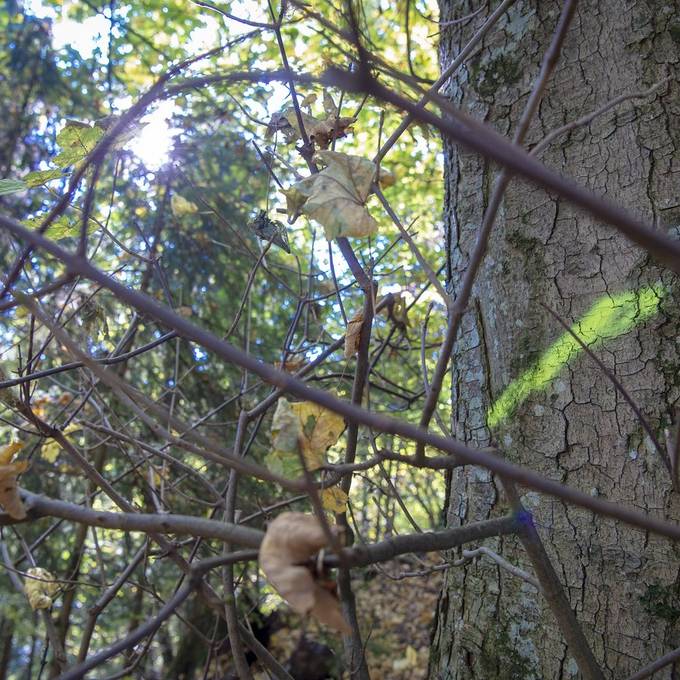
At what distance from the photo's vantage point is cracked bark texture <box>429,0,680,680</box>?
1213 mm

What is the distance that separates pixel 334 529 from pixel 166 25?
4855 mm

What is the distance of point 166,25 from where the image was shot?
4.59 meters

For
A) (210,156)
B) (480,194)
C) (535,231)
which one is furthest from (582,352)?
(210,156)

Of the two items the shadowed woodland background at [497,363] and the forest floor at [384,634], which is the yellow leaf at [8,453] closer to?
the shadowed woodland background at [497,363]

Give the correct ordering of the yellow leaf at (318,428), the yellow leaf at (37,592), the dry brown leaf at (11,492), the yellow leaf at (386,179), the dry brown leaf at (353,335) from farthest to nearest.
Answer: the yellow leaf at (37,592), the dry brown leaf at (353,335), the yellow leaf at (386,179), the yellow leaf at (318,428), the dry brown leaf at (11,492)

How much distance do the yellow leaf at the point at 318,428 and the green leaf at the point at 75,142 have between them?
2.58 feet

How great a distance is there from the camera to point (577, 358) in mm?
1323

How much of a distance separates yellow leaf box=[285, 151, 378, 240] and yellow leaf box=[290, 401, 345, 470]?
0.89 feet

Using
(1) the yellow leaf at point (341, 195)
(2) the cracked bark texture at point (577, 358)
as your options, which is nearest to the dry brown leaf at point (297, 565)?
(1) the yellow leaf at point (341, 195)

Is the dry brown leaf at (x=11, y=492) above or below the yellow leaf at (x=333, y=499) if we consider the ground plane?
below

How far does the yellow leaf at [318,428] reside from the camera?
94cm

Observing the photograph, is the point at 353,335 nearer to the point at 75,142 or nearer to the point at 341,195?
the point at 341,195

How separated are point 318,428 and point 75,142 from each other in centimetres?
87

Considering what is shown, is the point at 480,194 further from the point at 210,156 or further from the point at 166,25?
the point at 166,25
